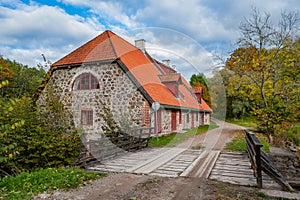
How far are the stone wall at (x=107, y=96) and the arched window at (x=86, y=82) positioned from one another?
0.18m

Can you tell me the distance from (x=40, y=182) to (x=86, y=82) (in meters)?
8.89

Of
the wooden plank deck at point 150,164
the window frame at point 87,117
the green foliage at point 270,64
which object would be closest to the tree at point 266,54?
the green foliage at point 270,64

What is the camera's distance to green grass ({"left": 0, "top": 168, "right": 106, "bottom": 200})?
4.01 meters

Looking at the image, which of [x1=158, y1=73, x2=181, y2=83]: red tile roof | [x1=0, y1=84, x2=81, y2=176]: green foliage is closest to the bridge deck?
[x1=0, y1=84, x2=81, y2=176]: green foliage

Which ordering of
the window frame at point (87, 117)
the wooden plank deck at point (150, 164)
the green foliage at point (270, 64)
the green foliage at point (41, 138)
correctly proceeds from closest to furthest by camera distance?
the green foliage at point (41, 138) → the wooden plank deck at point (150, 164) → the green foliage at point (270, 64) → the window frame at point (87, 117)

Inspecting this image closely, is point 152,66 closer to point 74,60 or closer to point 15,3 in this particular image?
point 74,60

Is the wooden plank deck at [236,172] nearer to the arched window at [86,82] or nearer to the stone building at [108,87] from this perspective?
the stone building at [108,87]

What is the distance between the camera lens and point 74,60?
12891 mm

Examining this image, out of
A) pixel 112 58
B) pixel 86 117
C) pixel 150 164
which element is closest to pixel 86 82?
pixel 86 117

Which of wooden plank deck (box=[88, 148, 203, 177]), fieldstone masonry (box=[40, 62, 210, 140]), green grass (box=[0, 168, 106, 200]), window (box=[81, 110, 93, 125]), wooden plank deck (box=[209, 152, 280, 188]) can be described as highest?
fieldstone masonry (box=[40, 62, 210, 140])

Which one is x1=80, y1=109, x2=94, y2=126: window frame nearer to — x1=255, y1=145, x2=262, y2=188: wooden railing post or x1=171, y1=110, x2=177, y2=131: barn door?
x1=171, y1=110, x2=177, y2=131: barn door

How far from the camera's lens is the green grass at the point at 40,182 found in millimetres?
4005

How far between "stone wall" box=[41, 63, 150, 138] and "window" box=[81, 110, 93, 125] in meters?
0.19

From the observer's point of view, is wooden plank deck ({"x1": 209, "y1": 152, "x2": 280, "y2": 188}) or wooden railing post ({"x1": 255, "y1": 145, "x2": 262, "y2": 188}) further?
wooden plank deck ({"x1": 209, "y1": 152, "x2": 280, "y2": 188})
